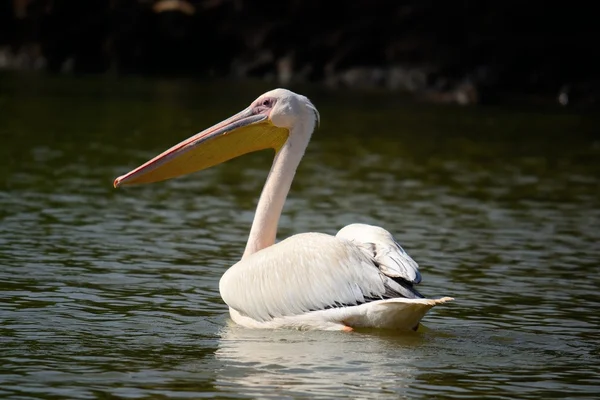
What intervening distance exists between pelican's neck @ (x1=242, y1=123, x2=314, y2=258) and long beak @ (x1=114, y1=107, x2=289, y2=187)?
95 mm

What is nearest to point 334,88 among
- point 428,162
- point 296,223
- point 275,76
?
point 275,76

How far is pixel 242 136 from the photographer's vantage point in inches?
279

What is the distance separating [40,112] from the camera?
1927 cm

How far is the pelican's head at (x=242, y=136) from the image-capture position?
22.6 feet

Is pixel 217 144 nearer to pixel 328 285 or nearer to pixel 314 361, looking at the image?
pixel 328 285

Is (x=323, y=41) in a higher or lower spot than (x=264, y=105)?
higher

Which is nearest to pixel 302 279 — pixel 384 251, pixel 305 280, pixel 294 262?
pixel 305 280

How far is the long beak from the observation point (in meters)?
6.98

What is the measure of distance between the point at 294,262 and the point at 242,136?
1.16m

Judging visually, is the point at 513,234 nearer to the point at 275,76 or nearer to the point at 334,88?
the point at 334,88

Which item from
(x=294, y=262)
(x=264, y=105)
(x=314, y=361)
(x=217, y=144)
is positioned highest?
(x=264, y=105)

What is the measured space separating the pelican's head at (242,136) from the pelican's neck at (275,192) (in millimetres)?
38

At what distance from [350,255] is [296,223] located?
3972 mm

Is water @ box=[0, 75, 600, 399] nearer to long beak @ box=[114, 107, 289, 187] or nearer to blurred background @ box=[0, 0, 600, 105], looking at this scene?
long beak @ box=[114, 107, 289, 187]
